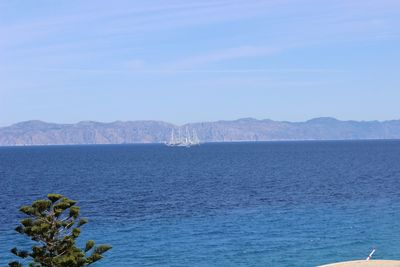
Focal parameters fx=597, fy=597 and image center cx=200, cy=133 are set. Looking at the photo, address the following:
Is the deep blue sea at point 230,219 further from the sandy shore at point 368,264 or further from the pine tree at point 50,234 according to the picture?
the pine tree at point 50,234

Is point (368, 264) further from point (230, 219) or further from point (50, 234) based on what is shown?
point (230, 219)

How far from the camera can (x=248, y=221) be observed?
68812 millimetres

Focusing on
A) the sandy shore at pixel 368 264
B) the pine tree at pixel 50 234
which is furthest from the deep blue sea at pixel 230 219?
the pine tree at pixel 50 234

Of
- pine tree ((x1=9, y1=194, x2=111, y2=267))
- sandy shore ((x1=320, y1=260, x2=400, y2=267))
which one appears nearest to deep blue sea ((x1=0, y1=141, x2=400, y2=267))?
sandy shore ((x1=320, y1=260, x2=400, y2=267))

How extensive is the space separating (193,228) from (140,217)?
428 inches

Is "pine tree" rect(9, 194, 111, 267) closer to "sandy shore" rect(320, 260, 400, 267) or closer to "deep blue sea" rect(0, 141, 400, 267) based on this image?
"sandy shore" rect(320, 260, 400, 267)

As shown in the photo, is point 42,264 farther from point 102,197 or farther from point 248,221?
point 102,197

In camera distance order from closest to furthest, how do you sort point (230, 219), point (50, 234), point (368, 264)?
1. point (368, 264)
2. point (50, 234)
3. point (230, 219)

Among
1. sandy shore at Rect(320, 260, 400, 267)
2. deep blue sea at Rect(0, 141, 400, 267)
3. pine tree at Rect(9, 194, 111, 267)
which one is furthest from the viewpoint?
deep blue sea at Rect(0, 141, 400, 267)

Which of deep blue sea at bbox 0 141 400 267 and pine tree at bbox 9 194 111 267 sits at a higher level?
pine tree at bbox 9 194 111 267

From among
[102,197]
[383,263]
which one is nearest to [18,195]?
[102,197]

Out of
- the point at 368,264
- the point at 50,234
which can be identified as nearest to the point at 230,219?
the point at 368,264

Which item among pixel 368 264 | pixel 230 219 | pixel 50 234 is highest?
pixel 50 234

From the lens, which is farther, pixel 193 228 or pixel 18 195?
pixel 18 195
